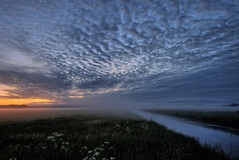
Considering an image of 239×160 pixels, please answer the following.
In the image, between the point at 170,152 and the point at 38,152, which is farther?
the point at 170,152

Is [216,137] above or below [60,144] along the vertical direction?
below

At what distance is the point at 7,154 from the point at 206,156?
12.6 metres

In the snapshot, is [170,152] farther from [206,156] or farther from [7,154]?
[7,154]

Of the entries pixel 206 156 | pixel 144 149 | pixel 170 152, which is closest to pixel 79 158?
pixel 144 149

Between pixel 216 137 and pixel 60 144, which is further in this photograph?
pixel 216 137

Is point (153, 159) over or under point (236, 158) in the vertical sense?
over

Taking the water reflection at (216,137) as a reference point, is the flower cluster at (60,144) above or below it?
above

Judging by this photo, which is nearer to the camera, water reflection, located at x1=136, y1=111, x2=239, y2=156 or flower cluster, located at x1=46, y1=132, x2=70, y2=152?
flower cluster, located at x1=46, y1=132, x2=70, y2=152

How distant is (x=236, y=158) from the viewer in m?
14.0

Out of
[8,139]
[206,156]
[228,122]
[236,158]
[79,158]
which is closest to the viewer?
[79,158]

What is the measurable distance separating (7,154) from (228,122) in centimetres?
4013

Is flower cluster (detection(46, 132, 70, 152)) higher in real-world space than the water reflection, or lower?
higher

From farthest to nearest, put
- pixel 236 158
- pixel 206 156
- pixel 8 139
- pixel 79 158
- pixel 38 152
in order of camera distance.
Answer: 1. pixel 8 139
2. pixel 236 158
3. pixel 206 156
4. pixel 38 152
5. pixel 79 158

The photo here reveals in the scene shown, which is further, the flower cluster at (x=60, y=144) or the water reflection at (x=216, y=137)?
the water reflection at (x=216, y=137)
